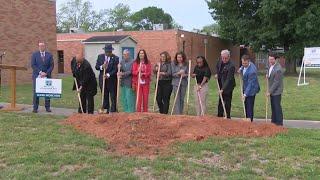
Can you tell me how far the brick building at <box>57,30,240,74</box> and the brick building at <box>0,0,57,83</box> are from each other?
1297 cm

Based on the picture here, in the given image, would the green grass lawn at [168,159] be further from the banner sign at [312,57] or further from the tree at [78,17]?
the tree at [78,17]

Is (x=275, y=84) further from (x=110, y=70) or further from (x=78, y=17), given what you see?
(x=78, y=17)

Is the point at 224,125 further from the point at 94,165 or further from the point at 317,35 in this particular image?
the point at 317,35

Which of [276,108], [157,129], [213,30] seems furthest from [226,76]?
[213,30]

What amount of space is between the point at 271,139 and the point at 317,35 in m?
33.8

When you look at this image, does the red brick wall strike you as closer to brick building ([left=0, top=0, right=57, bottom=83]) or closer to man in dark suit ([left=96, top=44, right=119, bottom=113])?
brick building ([left=0, top=0, right=57, bottom=83])

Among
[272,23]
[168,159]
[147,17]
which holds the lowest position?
[168,159]

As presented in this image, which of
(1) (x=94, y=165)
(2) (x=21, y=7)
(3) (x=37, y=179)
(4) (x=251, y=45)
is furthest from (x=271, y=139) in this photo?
(4) (x=251, y=45)

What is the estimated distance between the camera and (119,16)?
113m

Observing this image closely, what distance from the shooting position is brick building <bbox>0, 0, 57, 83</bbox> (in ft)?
89.9

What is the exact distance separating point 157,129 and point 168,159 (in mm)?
1581

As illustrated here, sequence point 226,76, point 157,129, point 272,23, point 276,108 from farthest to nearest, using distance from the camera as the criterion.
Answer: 1. point 272,23
2. point 226,76
3. point 276,108
4. point 157,129

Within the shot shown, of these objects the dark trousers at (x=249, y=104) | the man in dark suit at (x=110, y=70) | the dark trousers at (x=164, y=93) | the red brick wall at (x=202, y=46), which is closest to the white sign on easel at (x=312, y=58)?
the red brick wall at (x=202, y=46)

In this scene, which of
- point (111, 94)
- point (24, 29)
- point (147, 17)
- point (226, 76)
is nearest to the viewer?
point (226, 76)
